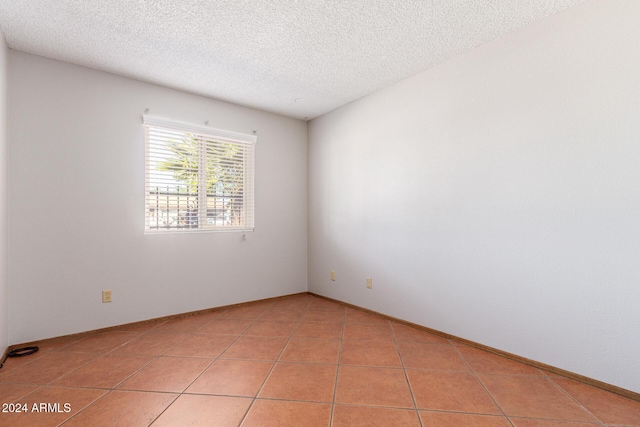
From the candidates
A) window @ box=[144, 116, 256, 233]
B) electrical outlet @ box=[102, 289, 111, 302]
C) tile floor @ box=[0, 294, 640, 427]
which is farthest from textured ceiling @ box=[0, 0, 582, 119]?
tile floor @ box=[0, 294, 640, 427]

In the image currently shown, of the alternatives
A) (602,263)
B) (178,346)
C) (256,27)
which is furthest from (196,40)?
(602,263)

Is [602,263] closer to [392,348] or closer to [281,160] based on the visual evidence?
[392,348]

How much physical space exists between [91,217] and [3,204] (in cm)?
57

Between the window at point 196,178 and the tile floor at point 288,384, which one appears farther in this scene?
the window at point 196,178

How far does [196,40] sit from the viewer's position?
236 cm

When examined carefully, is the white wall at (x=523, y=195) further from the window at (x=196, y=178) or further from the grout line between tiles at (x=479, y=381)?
the window at (x=196, y=178)

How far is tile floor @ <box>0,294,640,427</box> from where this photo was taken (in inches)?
63.1

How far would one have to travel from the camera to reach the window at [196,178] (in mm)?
3133

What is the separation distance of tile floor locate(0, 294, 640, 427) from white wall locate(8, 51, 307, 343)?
34cm

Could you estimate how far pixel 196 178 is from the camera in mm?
3406

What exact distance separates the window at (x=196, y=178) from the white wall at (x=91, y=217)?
0.11 meters

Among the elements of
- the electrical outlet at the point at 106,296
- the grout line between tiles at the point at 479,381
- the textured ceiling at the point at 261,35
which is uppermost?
the textured ceiling at the point at 261,35

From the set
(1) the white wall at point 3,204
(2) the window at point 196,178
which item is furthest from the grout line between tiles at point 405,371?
(1) the white wall at point 3,204

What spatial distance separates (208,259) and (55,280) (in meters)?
1.32
